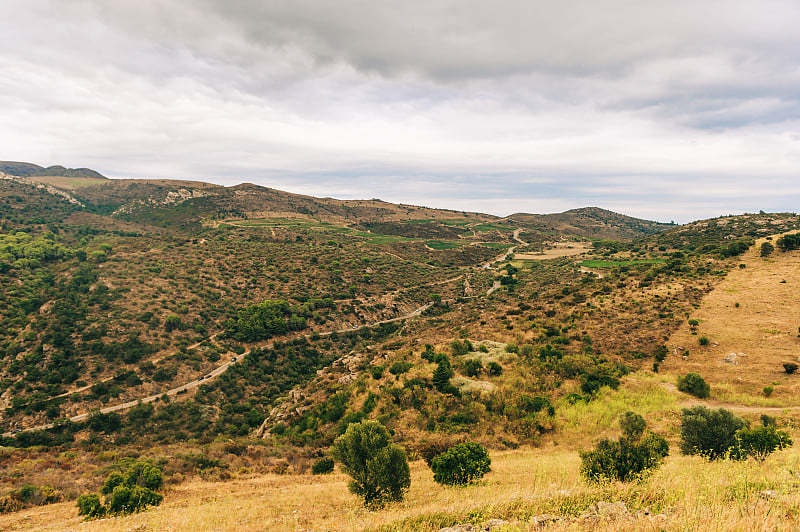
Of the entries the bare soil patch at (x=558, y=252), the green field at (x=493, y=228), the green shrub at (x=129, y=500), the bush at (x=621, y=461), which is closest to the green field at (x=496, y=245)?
the bare soil patch at (x=558, y=252)

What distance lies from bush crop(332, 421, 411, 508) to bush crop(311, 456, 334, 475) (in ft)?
22.7

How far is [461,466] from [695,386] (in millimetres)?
19855

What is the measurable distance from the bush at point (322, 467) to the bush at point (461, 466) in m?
7.74

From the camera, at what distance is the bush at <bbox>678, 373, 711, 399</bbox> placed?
21812 millimetres

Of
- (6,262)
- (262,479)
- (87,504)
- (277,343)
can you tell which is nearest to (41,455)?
(87,504)

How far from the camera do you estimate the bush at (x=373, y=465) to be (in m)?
12.4

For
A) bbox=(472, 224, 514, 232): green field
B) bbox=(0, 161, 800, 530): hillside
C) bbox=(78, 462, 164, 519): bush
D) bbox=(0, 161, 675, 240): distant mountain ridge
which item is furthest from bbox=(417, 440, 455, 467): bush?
bbox=(472, 224, 514, 232): green field

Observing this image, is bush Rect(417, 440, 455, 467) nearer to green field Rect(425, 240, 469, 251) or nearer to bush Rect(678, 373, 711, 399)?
bush Rect(678, 373, 711, 399)

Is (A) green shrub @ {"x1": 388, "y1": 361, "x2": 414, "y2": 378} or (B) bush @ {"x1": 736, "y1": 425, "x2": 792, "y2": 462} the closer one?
(B) bush @ {"x1": 736, "y1": 425, "x2": 792, "y2": 462}

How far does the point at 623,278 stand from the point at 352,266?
6723 centimetres

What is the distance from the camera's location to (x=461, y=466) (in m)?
14.3

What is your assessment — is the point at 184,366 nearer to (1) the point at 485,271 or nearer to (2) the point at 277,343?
(2) the point at 277,343

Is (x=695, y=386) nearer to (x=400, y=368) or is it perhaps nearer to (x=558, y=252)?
(x=400, y=368)

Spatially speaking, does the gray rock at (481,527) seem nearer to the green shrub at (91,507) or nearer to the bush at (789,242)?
the green shrub at (91,507)
